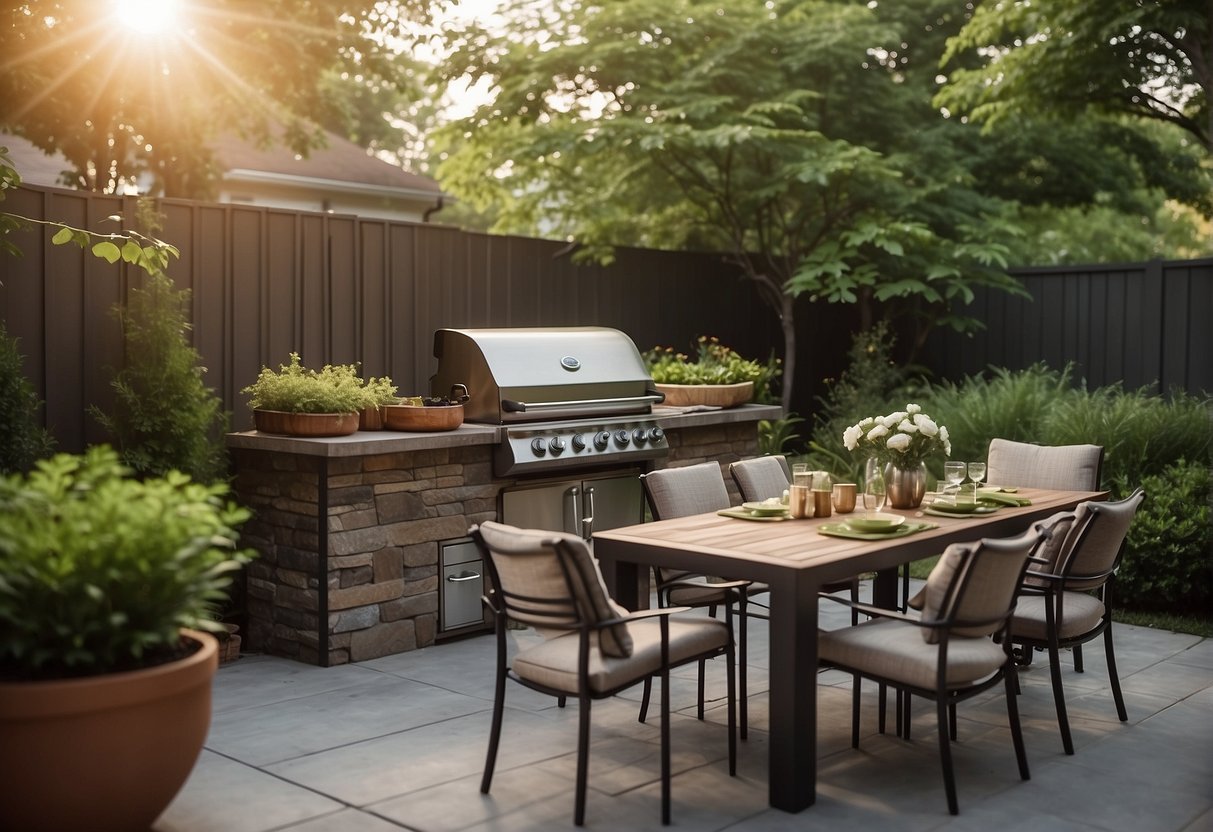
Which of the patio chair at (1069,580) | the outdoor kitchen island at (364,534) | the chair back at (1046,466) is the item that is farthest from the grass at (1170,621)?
the outdoor kitchen island at (364,534)

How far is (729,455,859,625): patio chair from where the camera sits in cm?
536

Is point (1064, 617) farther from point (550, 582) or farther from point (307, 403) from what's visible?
point (307, 403)

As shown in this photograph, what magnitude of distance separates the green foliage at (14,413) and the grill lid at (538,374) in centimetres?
203

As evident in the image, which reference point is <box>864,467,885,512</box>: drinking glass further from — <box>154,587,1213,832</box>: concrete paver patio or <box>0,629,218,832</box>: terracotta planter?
<box>0,629,218,832</box>: terracotta planter

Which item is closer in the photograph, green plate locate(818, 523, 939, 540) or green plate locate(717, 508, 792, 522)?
green plate locate(818, 523, 939, 540)

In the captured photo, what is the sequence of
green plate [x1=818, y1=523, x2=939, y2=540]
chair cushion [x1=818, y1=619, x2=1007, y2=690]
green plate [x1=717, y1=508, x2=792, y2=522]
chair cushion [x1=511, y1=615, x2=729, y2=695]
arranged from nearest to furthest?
chair cushion [x1=511, y1=615, x2=729, y2=695] → chair cushion [x1=818, y1=619, x2=1007, y2=690] → green plate [x1=818, y1=523, x2=939, y2=540] → green plate [x1=717, y1=508, x2=792, y2=522]

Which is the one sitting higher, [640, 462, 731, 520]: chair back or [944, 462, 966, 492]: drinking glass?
[944, 462, 966, 492]: drinking glass

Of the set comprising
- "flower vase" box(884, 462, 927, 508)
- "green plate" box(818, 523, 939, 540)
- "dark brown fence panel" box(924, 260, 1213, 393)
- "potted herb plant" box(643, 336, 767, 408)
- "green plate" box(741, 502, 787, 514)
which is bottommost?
"green plate" box(818, 523, 939, 540)

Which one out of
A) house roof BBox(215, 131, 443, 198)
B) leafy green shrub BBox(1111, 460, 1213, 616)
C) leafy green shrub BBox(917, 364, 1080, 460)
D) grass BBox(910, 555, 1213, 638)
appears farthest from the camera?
house roof BBox(215, 131, 443, 198)

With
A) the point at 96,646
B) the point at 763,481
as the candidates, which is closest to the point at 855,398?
the point at 763,481

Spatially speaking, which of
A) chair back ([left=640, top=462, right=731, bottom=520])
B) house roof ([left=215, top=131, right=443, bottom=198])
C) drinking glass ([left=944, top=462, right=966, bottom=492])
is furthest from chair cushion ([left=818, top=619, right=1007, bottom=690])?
house roof ([left=215, top=131, right=443, bottom=198])

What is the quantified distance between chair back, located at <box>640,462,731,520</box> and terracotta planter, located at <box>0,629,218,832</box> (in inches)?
88.2

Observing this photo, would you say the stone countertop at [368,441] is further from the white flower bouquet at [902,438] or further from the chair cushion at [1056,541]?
the chair cushion at [1056,541]

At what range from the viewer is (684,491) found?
16.7 feet
